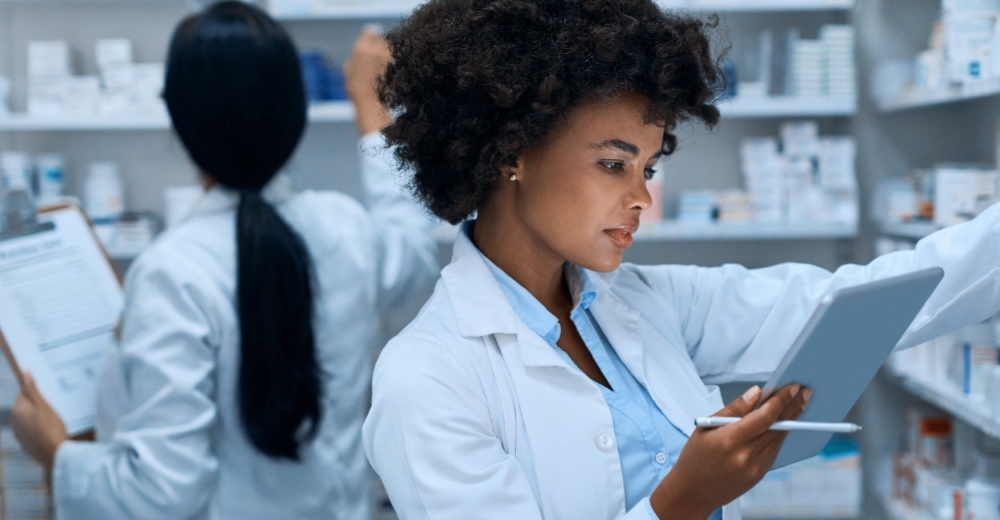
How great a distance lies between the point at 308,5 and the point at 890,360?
83.0 inches

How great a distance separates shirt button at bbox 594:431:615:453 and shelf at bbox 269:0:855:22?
1.85 m

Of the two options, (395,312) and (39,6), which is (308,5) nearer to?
(39,6)

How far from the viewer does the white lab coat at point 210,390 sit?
1.41 m

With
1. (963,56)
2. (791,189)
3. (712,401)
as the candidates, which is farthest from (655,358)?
(791,189)

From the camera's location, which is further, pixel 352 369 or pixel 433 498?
pixel 352 369

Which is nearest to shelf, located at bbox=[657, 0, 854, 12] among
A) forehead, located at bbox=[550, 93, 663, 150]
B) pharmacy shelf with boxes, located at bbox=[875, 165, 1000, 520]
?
pharmacy shelf with boxes, located at bbox=[875, 165, 1000, 520]

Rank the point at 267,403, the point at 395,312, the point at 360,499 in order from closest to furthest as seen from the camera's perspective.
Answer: the point at 267,403 < the point at 360,499 < the point at 395,312

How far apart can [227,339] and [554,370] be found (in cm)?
74

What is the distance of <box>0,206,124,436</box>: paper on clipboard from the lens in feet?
4.72

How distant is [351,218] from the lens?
1.74m

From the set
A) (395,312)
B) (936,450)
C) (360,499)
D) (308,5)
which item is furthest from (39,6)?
(936,450)

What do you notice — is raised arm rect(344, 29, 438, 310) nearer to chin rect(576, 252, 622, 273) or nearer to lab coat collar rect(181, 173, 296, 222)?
lab coat collar rect(181, 173, 296, 222)

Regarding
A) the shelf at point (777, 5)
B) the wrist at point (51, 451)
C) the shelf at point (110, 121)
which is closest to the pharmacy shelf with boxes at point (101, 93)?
the shelf at point (110, 121)

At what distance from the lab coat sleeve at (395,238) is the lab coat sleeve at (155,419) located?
0.49 metres
